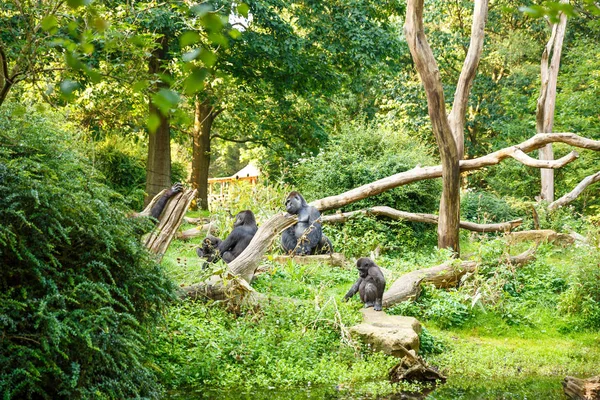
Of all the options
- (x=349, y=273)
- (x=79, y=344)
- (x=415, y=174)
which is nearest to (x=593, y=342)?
(x=349, y=273)

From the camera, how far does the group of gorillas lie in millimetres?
8906

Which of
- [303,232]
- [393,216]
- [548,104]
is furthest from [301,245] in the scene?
[548,104]

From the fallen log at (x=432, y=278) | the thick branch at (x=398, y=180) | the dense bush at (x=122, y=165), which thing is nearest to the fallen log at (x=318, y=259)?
the fallen log at (x=432, y=278)

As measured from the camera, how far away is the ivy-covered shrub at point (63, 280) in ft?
14.7

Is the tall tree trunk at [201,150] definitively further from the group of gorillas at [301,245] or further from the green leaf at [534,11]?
the green leaf at [534,11]

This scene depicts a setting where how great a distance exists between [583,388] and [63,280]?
4.94 meters

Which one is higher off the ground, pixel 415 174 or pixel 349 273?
pixel 415 174

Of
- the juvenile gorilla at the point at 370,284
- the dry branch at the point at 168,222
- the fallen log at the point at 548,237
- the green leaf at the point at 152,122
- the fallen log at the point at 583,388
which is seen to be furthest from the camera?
the fallen log at the point at 548,237

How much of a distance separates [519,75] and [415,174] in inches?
492

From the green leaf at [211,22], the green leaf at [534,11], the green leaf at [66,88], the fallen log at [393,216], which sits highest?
the green leaf at [534,11]

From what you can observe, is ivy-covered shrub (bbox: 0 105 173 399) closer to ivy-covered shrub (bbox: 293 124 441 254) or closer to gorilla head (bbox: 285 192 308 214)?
gorilla head (bbox: 285 192 308 214)

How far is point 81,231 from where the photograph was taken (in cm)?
505

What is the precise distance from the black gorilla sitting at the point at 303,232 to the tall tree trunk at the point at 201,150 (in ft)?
29.0

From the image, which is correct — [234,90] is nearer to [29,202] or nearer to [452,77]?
[452,77]
